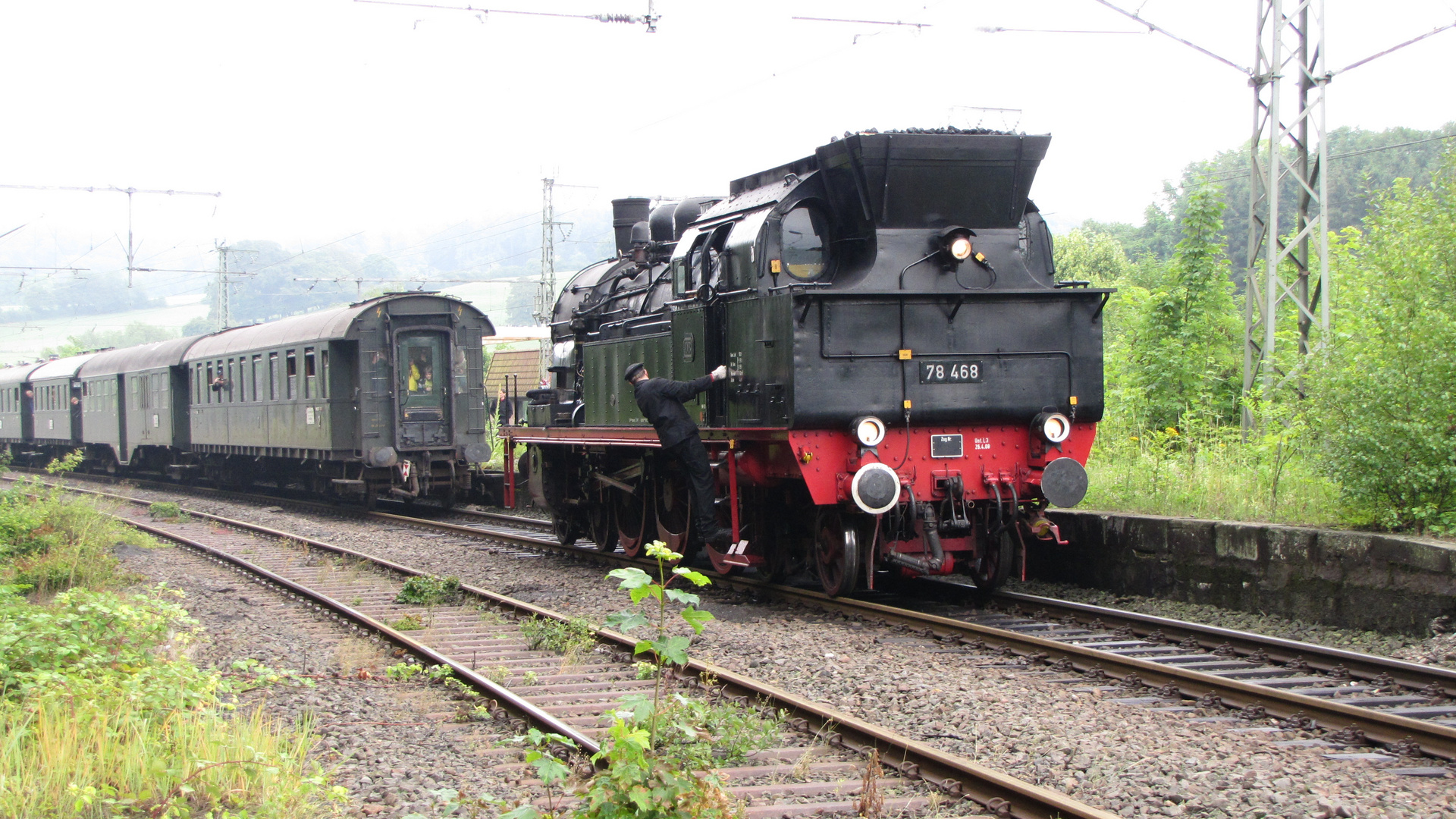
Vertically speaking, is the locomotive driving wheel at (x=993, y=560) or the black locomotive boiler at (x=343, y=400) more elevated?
the black locomotive boiler at (x=343, y=400)

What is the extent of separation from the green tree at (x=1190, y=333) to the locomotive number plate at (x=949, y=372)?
7556 millimetres

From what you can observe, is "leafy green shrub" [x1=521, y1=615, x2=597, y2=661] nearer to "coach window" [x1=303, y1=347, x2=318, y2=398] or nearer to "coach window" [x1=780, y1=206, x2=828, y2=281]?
"coach window" [x1=780, y1=206, x2=828, y2=281]

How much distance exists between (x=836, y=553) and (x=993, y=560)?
1.29 m

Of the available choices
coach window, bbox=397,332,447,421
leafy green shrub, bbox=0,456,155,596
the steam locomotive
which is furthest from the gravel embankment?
coach window, bbox=397,332,447,421

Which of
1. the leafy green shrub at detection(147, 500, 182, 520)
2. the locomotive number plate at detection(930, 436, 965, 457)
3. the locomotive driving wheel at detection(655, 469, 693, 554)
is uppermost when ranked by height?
the locomotive number plate at detection(930, 436, 965, 457)

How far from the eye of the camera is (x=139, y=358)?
30.3m

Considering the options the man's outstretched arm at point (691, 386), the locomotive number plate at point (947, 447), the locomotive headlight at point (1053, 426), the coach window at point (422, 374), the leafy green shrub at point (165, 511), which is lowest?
the leafy green shrub at point (165, 511)

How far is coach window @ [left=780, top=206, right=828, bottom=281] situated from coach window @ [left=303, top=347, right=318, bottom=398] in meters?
13.5

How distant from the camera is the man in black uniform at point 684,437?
9648mm

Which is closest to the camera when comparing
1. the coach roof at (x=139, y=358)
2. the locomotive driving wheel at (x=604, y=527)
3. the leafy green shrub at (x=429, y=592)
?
the leafy green shrub at (x=429, y=592)

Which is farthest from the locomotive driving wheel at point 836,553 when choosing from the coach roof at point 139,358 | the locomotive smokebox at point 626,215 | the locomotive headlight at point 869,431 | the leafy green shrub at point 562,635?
the coach roof at point 139,358

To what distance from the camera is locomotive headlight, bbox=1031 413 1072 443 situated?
8.82 metres

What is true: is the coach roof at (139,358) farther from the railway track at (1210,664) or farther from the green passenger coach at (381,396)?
the railway track at (1210,664)

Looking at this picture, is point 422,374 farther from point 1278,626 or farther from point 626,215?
point 1278,626
